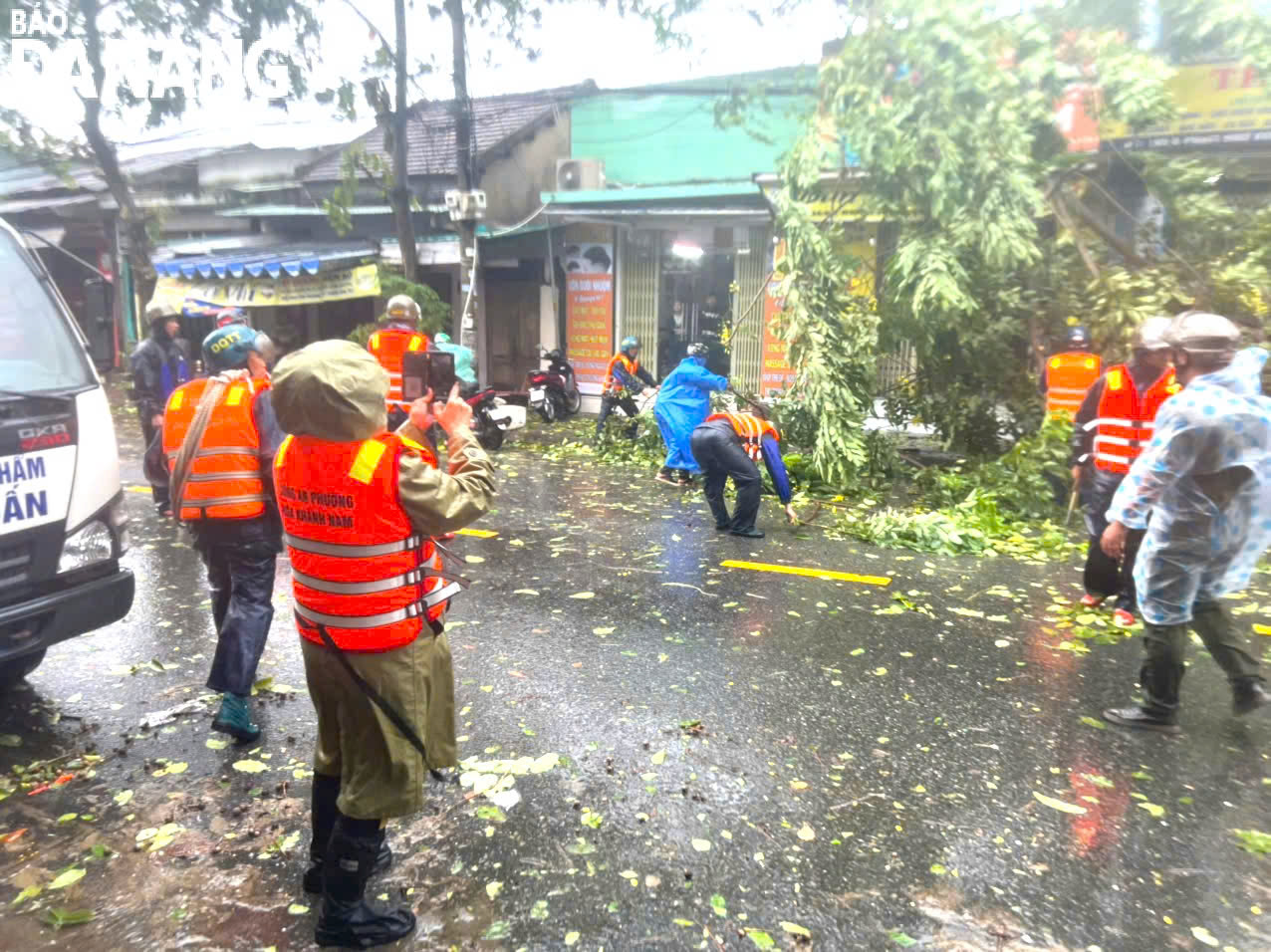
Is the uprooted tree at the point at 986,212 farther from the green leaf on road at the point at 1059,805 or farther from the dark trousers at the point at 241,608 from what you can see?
the dark trousers at the point at 241,608

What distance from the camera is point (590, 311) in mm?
15844

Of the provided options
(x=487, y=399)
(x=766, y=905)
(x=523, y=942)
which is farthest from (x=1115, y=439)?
(x=487, y=399)

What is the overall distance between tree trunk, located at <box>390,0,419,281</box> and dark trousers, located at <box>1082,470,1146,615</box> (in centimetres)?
1088

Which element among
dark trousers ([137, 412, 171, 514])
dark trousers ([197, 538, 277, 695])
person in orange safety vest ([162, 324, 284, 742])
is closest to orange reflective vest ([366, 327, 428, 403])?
dark trousers ([137, 412, 171, 514])

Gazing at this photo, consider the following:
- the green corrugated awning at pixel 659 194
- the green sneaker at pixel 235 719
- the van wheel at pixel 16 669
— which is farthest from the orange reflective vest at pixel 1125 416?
the green corrugated awning at pixel 659 194

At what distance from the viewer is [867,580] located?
625cm

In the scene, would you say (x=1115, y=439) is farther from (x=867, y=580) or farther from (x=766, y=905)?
(x=766, y=905)

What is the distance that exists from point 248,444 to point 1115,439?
15.6 feet

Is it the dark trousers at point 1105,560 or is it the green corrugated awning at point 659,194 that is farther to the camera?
the green corrugated awning at point 659,194

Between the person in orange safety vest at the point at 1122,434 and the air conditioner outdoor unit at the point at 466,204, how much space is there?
9.68 metres

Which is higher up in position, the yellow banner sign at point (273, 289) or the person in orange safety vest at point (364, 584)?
the yellow banner sign at point (273, 289)

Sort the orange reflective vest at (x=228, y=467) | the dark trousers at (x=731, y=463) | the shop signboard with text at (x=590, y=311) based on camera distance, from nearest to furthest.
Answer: the orange reflective vest at (x=228, y=467)
the dark trousers at (x=731, y=463)
the shop signboard with text at (x=590, y=311)

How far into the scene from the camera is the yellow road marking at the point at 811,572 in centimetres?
627

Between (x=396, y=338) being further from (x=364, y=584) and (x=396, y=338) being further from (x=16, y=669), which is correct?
(x=364, y=584)
